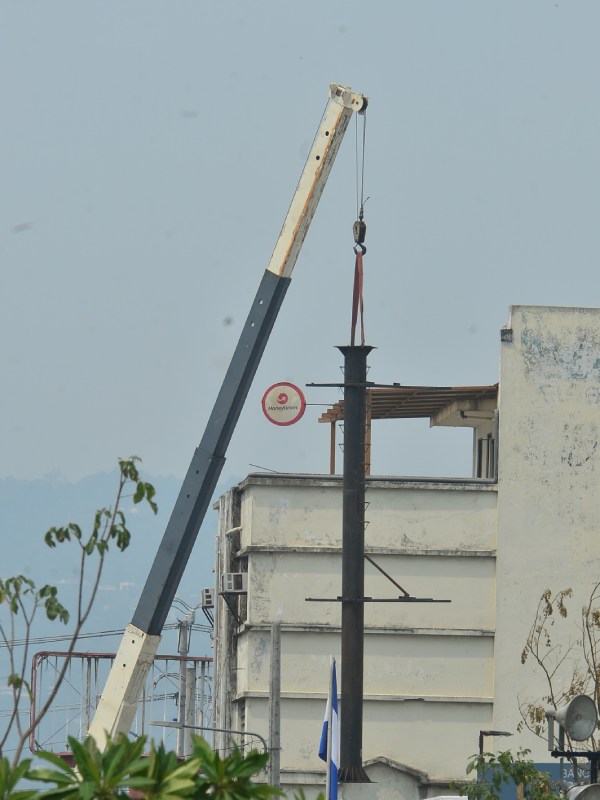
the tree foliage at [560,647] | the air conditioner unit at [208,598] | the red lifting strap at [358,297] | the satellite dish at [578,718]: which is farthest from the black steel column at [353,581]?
the air conditioner unit at [208,598]

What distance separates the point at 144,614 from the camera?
26.2 meters

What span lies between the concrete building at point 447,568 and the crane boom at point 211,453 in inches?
632

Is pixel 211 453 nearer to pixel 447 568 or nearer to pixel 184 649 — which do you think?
pixel 447 568

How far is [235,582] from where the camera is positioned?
44.3 metres

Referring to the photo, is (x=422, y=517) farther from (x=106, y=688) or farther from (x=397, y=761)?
(x=106, y=688)

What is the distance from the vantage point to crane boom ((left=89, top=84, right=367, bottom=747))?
26.0 m

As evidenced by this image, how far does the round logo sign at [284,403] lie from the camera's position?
141 ft

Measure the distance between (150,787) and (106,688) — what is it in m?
18.1

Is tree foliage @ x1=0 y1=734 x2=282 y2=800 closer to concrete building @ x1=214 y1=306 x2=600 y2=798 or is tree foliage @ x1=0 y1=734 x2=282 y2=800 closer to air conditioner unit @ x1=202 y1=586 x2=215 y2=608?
concrete building @ x1=214 y1=306 x2=600 y2=798

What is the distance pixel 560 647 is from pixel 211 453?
63.5 feet

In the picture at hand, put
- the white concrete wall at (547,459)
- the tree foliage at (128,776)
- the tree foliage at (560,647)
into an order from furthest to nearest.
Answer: the white concrete wall at (547,459) → the tree foliage at (560,647) → the tree foliage at (128,776)

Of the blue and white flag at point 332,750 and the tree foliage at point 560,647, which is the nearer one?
the blue and white flag at point 332,750

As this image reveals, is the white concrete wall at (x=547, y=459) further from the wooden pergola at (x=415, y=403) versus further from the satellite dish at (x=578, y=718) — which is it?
the satellite dish at (x=578, y=718)

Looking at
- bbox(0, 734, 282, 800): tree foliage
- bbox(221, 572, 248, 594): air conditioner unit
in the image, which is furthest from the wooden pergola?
bbox(0, 734, 282, 800): tree foliage
